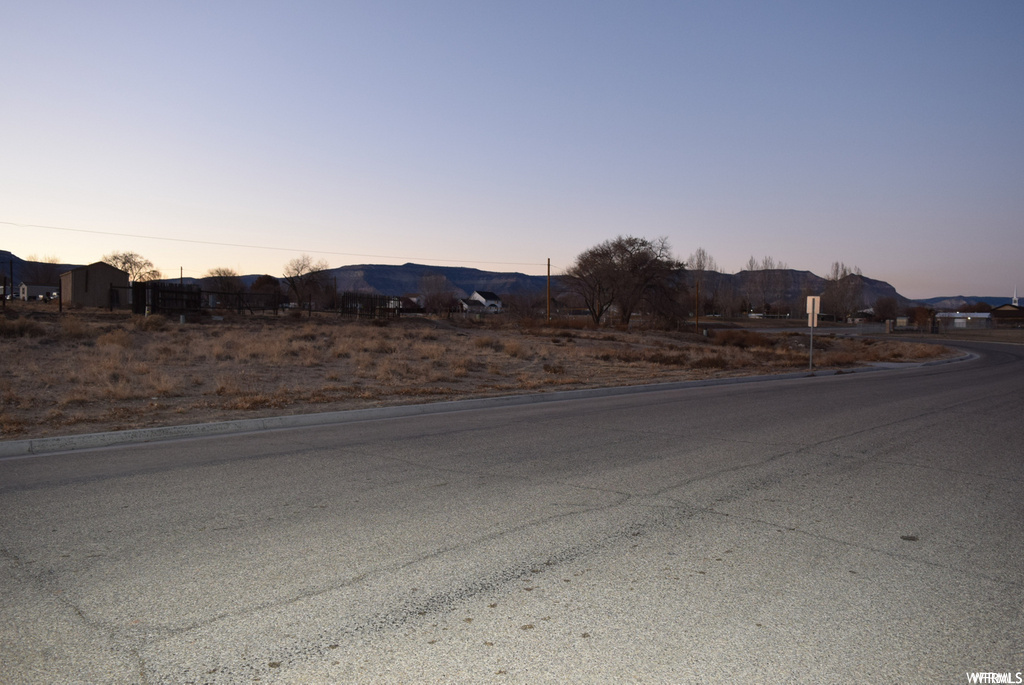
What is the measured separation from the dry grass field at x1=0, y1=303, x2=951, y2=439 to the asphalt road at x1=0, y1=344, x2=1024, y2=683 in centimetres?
433

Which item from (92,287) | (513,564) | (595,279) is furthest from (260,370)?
(595,279)

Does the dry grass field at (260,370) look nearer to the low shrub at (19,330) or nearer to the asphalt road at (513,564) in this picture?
the low shrub at (19,330)

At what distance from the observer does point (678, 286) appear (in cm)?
7794

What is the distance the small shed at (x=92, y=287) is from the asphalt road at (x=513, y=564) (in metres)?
60.2

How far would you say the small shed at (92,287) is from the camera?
2383 inches

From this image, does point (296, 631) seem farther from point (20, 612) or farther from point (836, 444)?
point (836, 444)

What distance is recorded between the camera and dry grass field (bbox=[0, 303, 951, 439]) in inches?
524

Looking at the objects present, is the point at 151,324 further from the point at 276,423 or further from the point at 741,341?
the point at 741,341

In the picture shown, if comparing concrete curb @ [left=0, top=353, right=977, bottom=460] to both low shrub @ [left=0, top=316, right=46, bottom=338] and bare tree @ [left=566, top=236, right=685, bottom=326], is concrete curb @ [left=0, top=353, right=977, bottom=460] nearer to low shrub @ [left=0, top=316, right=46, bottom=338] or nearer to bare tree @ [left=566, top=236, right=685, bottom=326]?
low shrub @ [left=0, top=316, right=46, bottom=338]

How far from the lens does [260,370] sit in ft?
68.9

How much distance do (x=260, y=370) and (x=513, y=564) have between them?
58.3ft

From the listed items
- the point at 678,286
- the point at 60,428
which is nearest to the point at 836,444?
the point at 60,428

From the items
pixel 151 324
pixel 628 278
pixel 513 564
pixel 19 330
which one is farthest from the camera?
pixel 628 278

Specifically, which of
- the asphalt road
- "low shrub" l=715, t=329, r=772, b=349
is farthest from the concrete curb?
"low shrub" l=715, t=329, r=772, b=349
